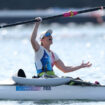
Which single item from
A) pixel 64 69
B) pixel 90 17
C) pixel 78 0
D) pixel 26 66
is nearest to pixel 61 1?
pixel 78 0

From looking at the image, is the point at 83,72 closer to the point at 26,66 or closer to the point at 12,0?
the point at 26,66

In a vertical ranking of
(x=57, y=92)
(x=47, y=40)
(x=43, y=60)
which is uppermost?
(x=47, y=40)

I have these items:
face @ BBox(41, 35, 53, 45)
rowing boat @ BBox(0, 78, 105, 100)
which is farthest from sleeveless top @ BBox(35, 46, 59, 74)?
rowing boat @ BBox(0, 78, 105, 100)

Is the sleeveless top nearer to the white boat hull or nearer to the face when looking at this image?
the face

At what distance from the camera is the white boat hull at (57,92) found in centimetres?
1453

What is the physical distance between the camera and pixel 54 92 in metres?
14.5

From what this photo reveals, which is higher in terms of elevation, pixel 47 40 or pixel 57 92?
pixel 47 40

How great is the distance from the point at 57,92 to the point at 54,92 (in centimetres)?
8

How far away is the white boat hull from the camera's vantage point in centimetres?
1453

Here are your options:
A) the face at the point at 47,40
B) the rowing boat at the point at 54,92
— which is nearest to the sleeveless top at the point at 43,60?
the face at the point at 47,40

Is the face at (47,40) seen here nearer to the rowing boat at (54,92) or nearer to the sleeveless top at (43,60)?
the sleeveless top at (43,60)

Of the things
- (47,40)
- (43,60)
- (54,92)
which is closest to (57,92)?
(54,92)

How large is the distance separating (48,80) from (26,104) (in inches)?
35.0

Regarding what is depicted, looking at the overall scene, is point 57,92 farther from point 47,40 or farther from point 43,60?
point 47,40
